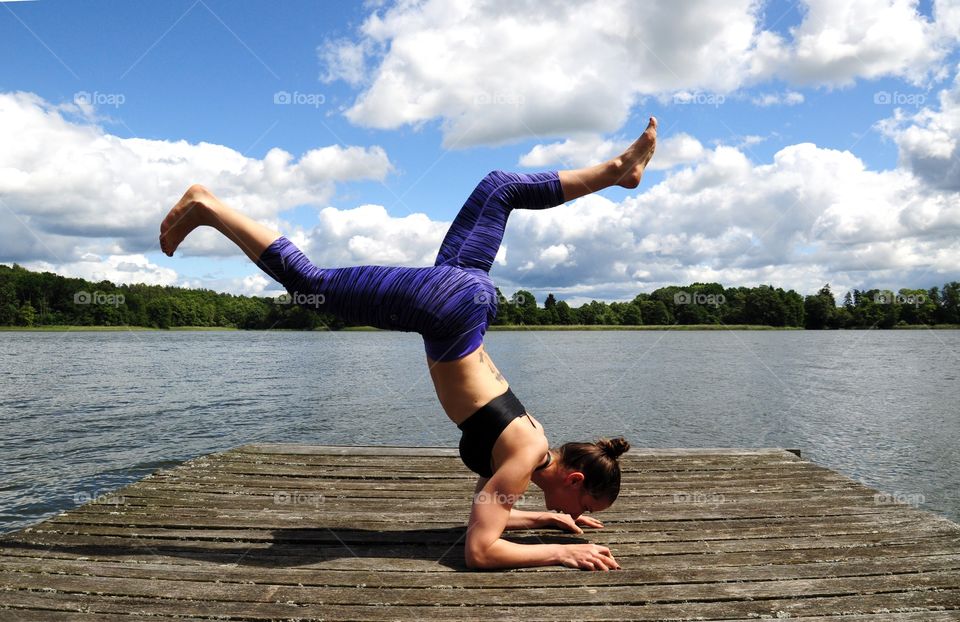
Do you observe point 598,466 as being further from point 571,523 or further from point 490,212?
point 490,212

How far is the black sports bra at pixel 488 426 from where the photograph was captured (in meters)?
4.12

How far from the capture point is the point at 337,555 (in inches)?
173

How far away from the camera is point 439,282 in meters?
3.95

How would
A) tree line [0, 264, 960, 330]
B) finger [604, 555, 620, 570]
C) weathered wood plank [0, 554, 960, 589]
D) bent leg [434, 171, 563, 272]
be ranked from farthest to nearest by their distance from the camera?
tree line [0, 264, 960, 330]
bent leg [434, 171, 563, 272]
finger [604, 555, 620, 570]
weathered wood plank [0, 554, 960, 589]

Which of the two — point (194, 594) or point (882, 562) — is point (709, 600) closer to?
point (882, 562)

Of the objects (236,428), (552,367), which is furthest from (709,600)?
(552,367)

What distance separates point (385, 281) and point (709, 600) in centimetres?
270

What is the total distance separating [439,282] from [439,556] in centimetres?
192

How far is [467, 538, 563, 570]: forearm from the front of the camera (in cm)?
402

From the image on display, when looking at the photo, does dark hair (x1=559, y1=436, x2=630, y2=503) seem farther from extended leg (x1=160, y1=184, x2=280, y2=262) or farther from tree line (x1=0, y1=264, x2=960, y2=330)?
tree line (x1=0, y1=264, x2=960, y2=330)

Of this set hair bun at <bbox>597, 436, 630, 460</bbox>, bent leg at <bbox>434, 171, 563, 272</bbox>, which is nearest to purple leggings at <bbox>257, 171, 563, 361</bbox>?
bent leg at <bbox>434, 171, 563, 272</bbox>

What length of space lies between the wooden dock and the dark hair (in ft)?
1.68

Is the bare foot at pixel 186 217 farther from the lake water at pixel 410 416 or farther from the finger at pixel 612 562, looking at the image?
the lake water at pixel 410 416

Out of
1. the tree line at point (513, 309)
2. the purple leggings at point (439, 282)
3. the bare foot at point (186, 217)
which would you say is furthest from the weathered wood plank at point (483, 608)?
the tree line at point (513, 309)
